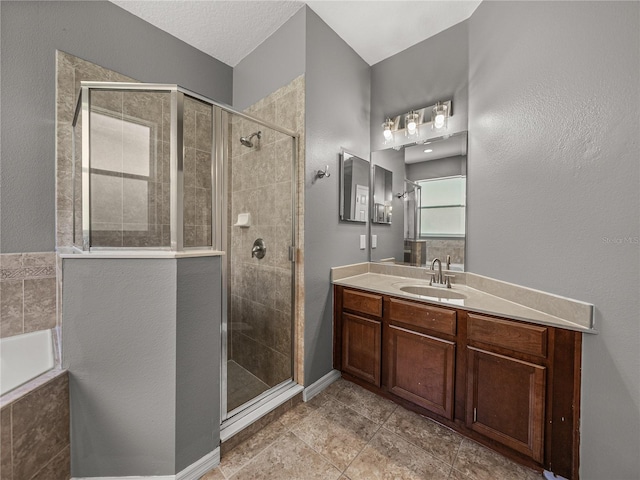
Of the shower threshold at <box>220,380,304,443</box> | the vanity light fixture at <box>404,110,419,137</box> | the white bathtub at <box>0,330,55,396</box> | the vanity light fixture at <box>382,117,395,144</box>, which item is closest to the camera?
the white bathtub at <box>0,330,55,396</box>

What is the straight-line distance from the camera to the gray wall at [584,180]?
0.98m

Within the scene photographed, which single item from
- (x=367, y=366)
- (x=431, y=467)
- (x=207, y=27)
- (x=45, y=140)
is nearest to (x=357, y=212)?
(x=367, y=366)

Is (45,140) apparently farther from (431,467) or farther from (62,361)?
(431,467)

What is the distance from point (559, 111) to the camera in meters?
1.21

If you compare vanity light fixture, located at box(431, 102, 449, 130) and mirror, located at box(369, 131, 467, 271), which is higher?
vanity light fixture, located at box(431, 102, 449, 130)

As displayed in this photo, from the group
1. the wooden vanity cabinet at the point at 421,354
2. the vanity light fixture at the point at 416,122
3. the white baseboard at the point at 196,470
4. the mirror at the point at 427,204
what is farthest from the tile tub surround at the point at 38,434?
the vanity light fixture at the point at 416,122

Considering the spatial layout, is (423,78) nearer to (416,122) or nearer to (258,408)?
(416,122)

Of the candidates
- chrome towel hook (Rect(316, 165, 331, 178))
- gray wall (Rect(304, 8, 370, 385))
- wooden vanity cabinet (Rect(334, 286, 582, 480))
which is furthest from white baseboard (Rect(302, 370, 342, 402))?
chrome towel hook (Rect(316, 165, 331, 178))

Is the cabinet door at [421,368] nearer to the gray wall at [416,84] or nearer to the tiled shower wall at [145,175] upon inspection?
the gray wall at [416,84]

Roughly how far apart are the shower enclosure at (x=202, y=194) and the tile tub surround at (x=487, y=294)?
66 centimetres

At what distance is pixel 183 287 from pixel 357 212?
1544 mm

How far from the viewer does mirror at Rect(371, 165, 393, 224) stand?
2340mm

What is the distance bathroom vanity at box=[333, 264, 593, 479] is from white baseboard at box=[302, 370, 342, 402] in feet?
0.38

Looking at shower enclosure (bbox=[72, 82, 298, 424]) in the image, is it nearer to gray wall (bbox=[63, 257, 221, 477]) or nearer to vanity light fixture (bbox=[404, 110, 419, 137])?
gray wall (bbox=[63, 257, 221, 477])
